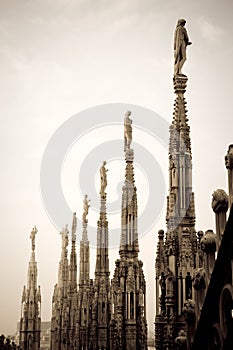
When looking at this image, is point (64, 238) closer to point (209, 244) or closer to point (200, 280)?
point (200, 280)

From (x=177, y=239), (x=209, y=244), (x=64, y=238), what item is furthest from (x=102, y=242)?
(x=64, y=238)

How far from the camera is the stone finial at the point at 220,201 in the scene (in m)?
4.28

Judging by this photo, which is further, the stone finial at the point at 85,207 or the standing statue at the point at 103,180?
the stone finial at the point at 85,207

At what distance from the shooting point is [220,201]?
4.30 m

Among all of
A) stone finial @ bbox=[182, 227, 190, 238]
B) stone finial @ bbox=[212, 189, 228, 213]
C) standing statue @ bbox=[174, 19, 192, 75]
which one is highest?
standing statue @ bbox=[174, 19, 192, 75]

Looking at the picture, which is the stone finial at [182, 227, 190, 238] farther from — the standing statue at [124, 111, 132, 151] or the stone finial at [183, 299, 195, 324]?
the standing statue at [124, 111, 132, 151]

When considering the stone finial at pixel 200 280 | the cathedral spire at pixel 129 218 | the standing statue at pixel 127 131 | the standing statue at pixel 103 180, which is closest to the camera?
the stone finial at pixel 200 280

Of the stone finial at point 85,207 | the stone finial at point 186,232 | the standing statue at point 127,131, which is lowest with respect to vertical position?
the stone finial at point 186,232

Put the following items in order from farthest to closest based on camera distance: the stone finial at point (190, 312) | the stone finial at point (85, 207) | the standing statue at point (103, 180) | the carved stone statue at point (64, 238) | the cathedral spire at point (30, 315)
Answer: the cathedral spire at point (30, 315)
the carved stone statue at point (64, 238)
the stone finial at point (85, 207)
the standing statue at point (103, 180)
the stone finial at point (190, 312)

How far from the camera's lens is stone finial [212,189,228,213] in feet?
14.0

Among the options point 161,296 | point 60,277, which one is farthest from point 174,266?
point 60,277

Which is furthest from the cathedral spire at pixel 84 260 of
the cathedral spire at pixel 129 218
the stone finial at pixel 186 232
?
the stone finial at pixel 186 232

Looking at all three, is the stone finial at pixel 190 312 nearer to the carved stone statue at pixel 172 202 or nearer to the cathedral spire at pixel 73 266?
the carved stone statue at pixel 172 202

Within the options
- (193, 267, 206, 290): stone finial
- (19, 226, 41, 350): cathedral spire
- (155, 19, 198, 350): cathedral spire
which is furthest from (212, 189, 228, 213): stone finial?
(19, 226, 41, 350): cathedral spire
